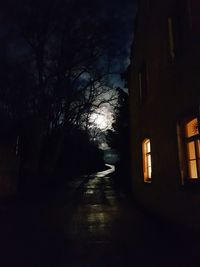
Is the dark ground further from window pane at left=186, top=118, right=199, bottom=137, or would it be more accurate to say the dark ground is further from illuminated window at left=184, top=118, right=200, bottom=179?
window pane at left=186, top=118, right=199, bottom=137

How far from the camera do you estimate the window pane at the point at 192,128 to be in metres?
6.29

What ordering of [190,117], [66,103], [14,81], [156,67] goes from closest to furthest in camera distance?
[190,117]
[156,67]
[14,81]
[66,103]

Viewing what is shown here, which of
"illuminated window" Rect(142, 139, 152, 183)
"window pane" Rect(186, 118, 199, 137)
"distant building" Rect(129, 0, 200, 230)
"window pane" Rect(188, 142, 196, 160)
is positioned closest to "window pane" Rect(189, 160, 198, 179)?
"distant building" Rect(129, 0, 200, 230)

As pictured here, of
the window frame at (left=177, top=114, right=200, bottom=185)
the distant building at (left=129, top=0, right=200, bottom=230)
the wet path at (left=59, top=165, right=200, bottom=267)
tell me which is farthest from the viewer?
the window frame at (left=177, top=114, right=200, bottom=185)

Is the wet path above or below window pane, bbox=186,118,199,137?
below

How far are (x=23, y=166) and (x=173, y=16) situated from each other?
44.8 feet

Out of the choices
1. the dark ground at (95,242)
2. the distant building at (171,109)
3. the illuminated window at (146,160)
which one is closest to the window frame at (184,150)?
the distant building at (171,109)

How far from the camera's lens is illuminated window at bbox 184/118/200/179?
623 centimetres

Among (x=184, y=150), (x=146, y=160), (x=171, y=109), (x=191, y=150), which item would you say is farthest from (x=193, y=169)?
(x=146, y=160)

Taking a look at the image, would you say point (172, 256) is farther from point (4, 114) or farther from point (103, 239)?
point (4, 114)

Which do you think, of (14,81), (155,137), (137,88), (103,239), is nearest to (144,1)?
(137,88)

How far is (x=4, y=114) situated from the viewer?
15.5 metres

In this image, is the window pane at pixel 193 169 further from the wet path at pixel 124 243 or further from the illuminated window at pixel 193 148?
the wet path at pixel 124 243

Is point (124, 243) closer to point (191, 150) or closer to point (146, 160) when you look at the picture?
point (191, 150)
